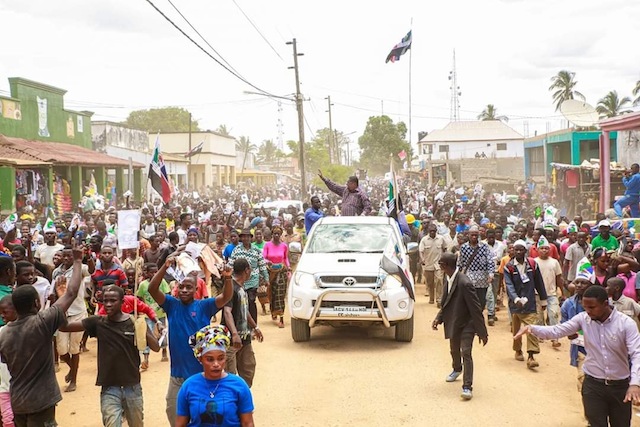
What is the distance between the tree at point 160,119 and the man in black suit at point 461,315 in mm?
79717

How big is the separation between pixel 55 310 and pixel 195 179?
197 ft

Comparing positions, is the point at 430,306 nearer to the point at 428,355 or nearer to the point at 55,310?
the point at 428,355

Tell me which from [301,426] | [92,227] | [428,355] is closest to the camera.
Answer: [301,426]

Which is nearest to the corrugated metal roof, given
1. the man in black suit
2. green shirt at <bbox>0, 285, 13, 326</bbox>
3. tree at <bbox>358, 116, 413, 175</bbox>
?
tree at <bbox>358, 116, 413, 175</bbox>

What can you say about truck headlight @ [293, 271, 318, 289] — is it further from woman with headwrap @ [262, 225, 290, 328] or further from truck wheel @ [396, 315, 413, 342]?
woman with headwrap @ [262, 225, 290, 328]

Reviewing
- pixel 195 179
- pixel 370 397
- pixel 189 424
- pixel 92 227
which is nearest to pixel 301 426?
pixel 370 397

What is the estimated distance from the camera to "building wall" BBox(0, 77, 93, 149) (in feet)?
97.0

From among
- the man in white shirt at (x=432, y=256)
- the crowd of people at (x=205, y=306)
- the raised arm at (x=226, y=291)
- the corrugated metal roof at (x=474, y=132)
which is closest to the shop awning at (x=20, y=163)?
the crowd of people at (x=205, y=306)

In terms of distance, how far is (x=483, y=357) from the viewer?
10.2 metres

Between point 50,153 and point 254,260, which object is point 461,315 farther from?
point 50,153

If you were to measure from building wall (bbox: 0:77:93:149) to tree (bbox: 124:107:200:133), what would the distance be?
1911 inches

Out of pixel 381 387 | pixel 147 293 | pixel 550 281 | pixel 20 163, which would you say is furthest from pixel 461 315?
pixel 20 163

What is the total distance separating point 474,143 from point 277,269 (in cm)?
7201

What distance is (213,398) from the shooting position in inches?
162
